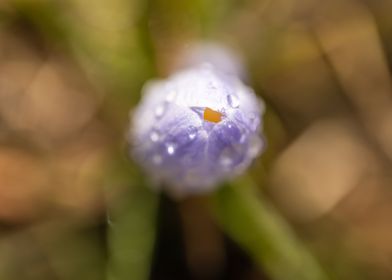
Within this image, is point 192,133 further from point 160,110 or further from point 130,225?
point 130,225

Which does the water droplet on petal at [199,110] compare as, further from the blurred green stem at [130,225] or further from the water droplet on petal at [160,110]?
the blurred green stem at [130,225]

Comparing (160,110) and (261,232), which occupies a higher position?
(160,110)

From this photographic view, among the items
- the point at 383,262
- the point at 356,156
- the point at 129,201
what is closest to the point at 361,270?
the point at 383,262

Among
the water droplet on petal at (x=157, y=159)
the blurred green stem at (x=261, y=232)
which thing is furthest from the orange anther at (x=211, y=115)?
the blurred green stem at (x=261, y=232)

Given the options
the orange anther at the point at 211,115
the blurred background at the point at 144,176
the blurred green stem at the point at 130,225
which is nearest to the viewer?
the orange anther at the point at 211,115

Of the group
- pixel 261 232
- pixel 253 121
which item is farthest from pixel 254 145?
pixel 261 232

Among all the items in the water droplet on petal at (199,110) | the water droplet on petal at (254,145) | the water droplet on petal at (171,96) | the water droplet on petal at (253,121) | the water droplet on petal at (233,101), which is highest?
the water droplet on petal at (171,96)
